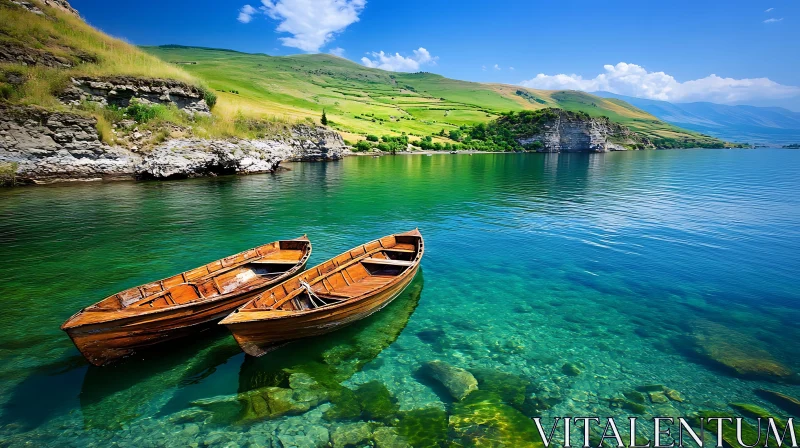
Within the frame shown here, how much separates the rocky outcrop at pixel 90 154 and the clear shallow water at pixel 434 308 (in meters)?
5.95

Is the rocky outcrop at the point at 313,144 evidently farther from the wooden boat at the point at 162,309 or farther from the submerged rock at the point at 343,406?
the submerged rock at the point at 343,406

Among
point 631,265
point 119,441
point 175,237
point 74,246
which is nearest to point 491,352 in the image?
point 119,441

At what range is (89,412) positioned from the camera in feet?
29.2

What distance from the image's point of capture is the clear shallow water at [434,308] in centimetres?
941

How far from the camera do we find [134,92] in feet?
164

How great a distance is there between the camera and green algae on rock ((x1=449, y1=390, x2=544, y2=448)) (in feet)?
27.8

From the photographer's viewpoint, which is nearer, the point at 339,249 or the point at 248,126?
the point at 339,249

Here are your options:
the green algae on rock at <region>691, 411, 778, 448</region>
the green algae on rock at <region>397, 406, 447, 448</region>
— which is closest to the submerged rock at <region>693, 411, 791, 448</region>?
the green algae on rock at <region>691, 411, 778, 448</region>

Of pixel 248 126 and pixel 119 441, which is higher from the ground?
pixel 248 126

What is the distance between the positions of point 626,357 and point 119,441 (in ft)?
46.7

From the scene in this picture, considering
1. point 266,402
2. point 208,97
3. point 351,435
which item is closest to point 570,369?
point 351,435

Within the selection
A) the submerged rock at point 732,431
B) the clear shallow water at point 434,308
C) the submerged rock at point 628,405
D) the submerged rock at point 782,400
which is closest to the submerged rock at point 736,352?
the clear shallow water at point 434,308

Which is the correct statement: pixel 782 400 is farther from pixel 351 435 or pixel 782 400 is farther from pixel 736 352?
pixel 351 435

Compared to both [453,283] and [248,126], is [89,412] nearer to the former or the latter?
[453,283]
